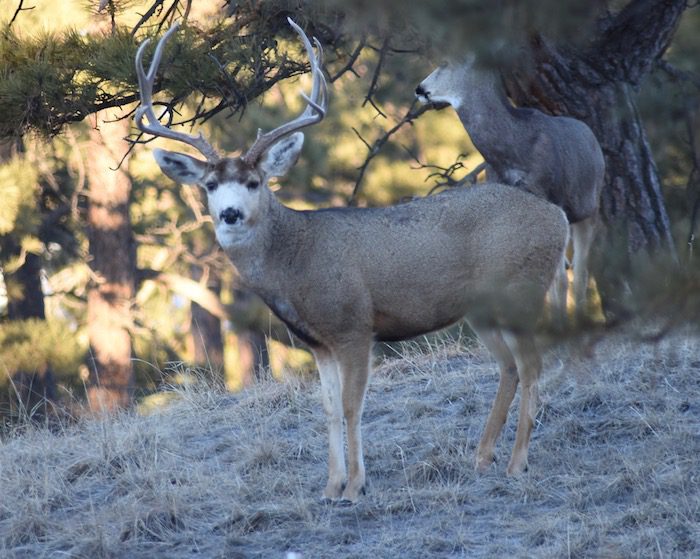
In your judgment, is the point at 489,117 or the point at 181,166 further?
the point at 489,117

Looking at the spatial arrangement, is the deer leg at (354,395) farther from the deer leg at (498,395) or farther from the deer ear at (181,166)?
the deer ear at (181,166)

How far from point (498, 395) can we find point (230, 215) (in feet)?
6.12

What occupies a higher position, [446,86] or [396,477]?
[446,86]

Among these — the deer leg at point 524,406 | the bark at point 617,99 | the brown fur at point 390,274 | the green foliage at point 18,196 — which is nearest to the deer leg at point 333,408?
the brown fur at point 390,274

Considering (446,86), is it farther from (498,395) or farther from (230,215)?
(230,215)

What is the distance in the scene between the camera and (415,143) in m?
20.9

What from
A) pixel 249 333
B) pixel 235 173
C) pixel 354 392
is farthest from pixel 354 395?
pixel 249 333

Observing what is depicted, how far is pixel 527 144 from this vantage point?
364 inches

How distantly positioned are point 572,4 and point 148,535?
139 inches

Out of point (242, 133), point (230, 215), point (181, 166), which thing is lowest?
point (230, 215)

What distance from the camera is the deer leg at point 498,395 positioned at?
7051 mm

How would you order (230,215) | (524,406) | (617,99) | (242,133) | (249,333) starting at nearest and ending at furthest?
(230,215)
(524,406)
(617,99)
(249,333)
(242,133)

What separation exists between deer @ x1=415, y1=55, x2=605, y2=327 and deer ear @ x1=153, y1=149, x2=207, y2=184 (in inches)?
110

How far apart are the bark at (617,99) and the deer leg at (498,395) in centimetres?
240
